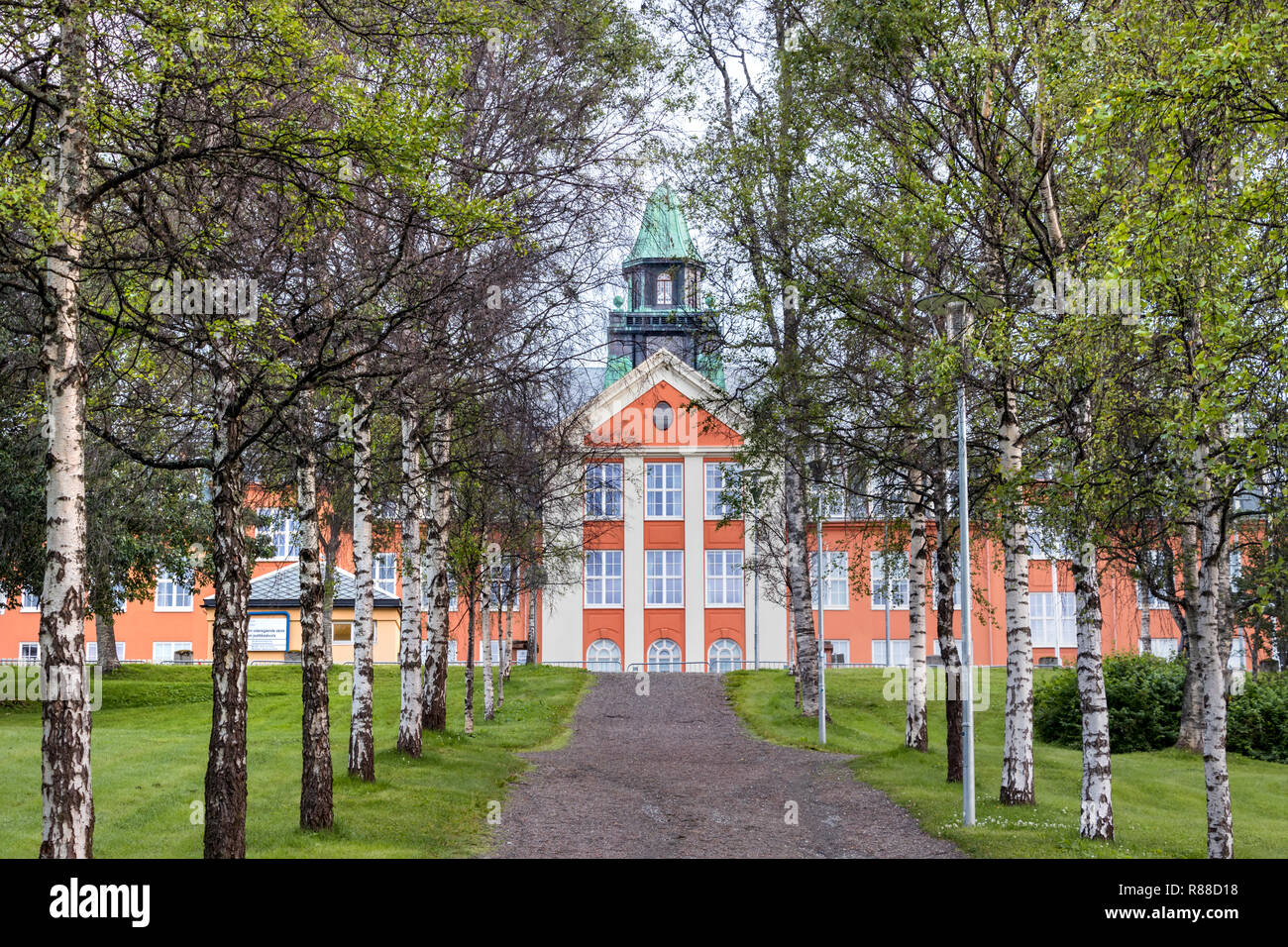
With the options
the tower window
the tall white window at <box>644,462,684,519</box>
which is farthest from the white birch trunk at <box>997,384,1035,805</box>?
the tall white window at <box>644,462,684,519</box>

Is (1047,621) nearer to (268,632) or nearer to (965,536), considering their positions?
(268,632)

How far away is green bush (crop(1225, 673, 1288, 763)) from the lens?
27469 mm

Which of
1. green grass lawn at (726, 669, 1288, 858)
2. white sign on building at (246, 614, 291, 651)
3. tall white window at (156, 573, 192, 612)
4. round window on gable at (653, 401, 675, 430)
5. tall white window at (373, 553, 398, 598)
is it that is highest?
round window on gable at (653, 401, 675, 430)

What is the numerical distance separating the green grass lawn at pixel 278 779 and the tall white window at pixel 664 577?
665 inches

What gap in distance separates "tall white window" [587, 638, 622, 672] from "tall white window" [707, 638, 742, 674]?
403cm

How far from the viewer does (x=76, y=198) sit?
8711 millimetres

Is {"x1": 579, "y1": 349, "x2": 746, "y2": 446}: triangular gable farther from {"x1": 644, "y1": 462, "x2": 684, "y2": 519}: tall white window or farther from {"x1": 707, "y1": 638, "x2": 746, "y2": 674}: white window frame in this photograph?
{"x1": 707, "y1": 638, "x2": 746, "y2": 674}: white window frame

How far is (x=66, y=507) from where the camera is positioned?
831 cm

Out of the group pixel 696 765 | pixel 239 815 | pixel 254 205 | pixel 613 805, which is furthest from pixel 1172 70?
pixel 696 765

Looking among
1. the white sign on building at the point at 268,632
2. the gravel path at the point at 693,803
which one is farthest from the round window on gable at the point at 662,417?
the gravel path at the point at 693,803

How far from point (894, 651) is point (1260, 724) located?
1151 inches

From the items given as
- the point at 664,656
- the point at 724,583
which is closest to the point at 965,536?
the point at 724,583
